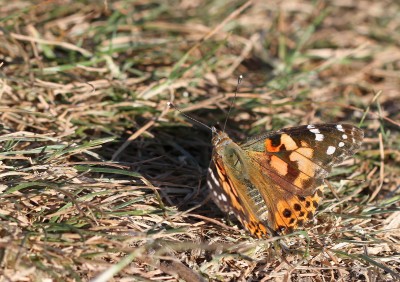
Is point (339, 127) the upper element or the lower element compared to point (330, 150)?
upper

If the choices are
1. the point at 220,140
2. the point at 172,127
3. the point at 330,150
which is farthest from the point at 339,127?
the point at 172,127

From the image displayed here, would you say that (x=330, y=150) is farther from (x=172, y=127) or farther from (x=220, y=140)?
(x=172, y=127)

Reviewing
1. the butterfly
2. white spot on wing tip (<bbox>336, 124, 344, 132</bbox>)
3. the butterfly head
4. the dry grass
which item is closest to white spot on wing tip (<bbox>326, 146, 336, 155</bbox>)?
the butterfly

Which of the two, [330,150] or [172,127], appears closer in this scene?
[330,150]

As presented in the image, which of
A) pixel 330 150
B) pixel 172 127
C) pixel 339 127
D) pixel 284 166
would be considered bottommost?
pixel 172 127

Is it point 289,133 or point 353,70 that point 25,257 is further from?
point 353,70

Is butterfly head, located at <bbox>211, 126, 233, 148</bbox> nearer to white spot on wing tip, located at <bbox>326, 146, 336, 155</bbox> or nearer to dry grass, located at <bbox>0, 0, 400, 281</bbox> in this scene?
dry grass, located at <bbox>0, 0, 400, 281</bbox>
